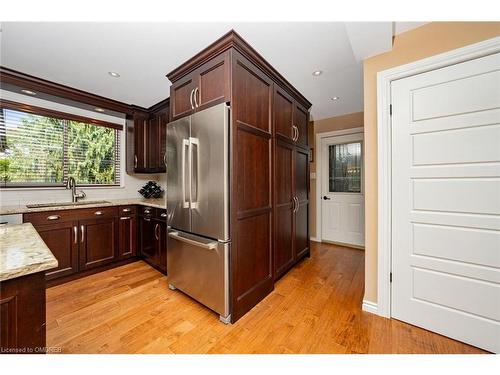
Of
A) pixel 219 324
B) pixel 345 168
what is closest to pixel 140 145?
pixel 219 324

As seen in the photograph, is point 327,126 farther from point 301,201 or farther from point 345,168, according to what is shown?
point 301,201

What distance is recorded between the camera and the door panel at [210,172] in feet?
5.33

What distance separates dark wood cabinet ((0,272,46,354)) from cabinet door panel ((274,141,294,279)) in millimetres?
1807

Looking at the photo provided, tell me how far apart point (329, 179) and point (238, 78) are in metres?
A: 2.92

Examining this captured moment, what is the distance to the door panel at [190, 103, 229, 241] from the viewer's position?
162cm

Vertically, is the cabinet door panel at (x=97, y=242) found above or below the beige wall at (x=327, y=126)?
below

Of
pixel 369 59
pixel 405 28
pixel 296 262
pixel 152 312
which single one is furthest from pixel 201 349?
pixel 405 28

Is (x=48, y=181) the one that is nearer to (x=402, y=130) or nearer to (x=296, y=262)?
(x=296, y=262)

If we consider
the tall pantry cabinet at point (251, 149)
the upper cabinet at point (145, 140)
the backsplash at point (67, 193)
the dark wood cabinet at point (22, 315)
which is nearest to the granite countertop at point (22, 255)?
the dark wood cabinet at point (22, 315)

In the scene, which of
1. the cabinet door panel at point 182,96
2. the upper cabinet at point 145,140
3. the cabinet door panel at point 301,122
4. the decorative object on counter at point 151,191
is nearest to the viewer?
the cabinet door panel at point 182,96

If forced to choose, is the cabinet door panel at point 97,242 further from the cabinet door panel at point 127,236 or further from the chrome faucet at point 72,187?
the chrome faucet at point 72,187

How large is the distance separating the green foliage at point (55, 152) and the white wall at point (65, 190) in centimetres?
14

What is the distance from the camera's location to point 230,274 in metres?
1.65

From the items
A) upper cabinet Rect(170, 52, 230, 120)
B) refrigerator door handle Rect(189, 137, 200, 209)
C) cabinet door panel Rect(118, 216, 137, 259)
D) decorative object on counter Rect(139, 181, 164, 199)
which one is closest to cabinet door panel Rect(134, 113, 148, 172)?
decorative object on counter Rect(139, 181, 164, 199)
